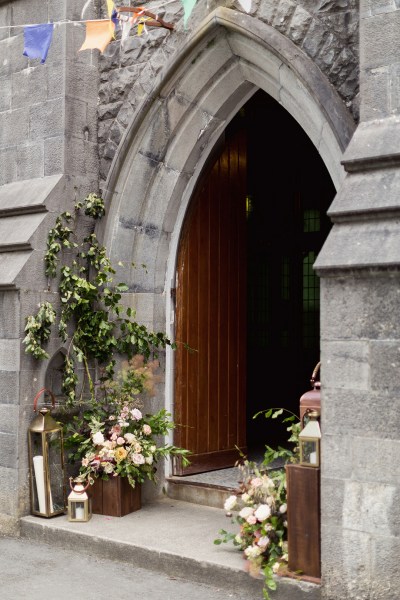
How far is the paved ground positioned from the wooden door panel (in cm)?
154

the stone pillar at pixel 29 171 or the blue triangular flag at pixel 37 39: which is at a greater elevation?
the blue triangular flag at pixel 37 39

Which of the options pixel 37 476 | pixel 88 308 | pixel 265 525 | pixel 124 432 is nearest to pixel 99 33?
pixel 88 308

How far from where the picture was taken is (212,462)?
6887 mm

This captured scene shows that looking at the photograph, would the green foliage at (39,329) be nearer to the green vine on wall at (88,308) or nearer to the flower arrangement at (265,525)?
the green vine on wall at (88,308)

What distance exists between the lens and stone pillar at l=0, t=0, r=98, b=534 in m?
5.90

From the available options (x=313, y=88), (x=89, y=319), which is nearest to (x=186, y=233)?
(x=89, y=319)

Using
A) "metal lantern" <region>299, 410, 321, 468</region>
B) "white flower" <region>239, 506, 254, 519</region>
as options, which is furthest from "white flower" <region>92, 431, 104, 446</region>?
"metal lantern" <region>299, 410, 321, 468</region>

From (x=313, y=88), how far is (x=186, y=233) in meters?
2.09

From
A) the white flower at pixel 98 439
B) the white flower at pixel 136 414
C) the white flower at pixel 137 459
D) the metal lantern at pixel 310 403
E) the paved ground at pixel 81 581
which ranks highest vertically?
the metal lantern at pixel 310 403

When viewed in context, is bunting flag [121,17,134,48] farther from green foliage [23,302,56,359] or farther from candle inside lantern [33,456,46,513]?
candle inside lantern [33,456,46,513]

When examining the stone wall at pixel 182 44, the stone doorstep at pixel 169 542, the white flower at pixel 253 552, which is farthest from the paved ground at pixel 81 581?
the stone wall at pixel 182 44

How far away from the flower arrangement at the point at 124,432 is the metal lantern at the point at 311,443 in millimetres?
1765

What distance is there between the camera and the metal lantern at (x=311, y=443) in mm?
4309

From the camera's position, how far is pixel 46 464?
19.1ft
